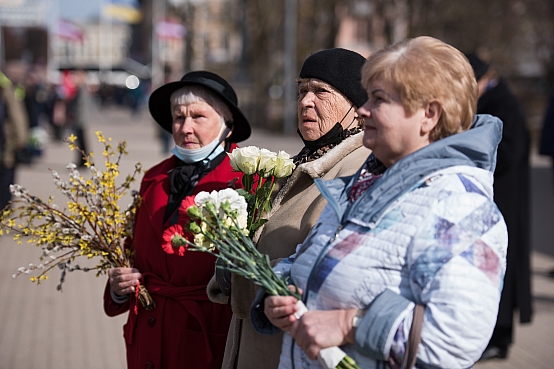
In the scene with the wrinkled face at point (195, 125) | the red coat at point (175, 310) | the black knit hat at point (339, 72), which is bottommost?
the red coat at point (175, 310)

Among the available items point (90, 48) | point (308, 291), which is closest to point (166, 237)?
point (308, 291)

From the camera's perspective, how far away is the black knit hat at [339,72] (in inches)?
111

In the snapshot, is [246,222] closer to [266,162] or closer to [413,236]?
[266,162]

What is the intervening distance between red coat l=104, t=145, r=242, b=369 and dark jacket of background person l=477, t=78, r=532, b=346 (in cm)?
268

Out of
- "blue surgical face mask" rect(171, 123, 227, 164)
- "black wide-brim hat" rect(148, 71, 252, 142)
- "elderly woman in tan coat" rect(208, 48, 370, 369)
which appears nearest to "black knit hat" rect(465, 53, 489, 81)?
"black wide-brim hat" rect(148, 71, 252, 142)

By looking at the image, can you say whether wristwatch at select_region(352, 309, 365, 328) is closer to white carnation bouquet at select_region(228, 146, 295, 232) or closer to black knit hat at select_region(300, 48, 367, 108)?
white carnation bouquet at select_region(228, 146, 295, 232)

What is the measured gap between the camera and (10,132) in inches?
384

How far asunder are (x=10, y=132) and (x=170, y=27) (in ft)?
92.5

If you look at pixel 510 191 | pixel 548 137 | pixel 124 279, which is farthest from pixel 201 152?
pixel 548 137

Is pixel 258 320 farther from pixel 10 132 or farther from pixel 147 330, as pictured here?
pixel 10 132

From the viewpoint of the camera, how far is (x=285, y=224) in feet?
8.97

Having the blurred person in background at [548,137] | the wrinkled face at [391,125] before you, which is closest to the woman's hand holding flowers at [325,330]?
the wrinkled face at [391,125]

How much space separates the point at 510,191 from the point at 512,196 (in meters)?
0.05

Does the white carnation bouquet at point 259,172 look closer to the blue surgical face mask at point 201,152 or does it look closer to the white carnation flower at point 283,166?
the white carnation flower at point 283,166
